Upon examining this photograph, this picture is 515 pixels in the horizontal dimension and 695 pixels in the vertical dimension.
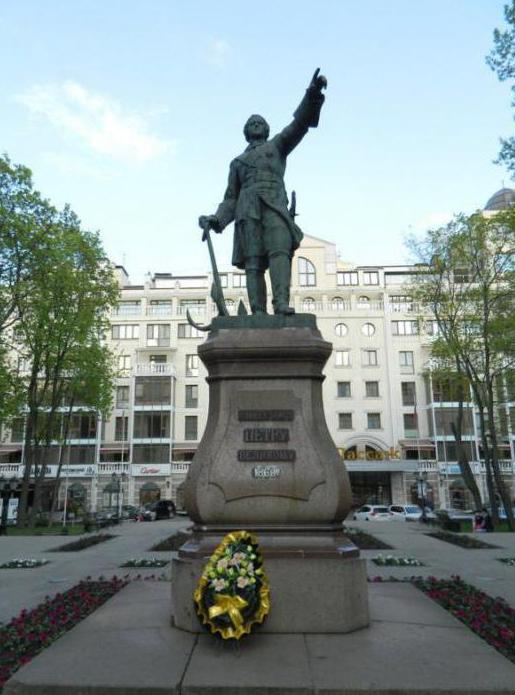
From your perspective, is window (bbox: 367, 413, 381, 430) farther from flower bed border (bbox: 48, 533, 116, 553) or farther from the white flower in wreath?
the white flower in wreath

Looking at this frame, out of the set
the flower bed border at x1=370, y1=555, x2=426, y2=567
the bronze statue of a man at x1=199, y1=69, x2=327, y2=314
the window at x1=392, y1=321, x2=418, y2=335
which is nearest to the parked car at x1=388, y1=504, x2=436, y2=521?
the window at x1=392, y1=321, x2=418, y2=335

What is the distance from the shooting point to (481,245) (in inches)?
1100

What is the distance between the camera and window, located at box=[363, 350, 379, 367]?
56.4 meters

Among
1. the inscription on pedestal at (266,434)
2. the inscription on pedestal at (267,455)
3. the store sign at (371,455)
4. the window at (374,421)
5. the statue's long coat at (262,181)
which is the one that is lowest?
the inscription on pedestal at (267,455)

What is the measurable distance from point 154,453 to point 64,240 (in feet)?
97.5

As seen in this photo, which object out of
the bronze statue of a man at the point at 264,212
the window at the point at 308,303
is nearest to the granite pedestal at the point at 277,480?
the bronze statue of a man at the point at 264,212

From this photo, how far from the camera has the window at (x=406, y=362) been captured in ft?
183

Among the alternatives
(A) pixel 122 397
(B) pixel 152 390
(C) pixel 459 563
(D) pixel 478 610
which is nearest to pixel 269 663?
(D) pixel 478 610

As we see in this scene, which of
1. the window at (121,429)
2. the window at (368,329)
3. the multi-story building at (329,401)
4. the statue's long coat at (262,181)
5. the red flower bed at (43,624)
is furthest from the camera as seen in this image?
the window at (368,329)

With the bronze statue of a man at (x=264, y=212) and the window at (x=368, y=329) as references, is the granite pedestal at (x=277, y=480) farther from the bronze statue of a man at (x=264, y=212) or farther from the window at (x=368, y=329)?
the window at (x=368, y=329)

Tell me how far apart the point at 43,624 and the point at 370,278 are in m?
56.8

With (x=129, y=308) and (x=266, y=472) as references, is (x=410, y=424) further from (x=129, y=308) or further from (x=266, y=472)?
(x=266, y=472)

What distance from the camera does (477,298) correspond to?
28797mm

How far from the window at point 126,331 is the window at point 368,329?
22331 mm
